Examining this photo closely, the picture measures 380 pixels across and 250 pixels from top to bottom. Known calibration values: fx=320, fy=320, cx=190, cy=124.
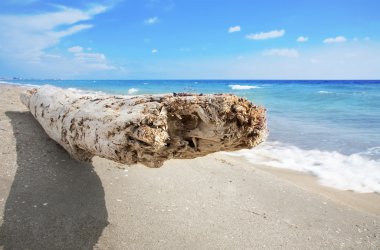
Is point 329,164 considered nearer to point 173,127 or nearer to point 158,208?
point 158,208

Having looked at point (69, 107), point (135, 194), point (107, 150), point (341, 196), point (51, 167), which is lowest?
point (341, 196)

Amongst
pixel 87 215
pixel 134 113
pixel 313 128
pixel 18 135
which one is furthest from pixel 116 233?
pixel 313 128

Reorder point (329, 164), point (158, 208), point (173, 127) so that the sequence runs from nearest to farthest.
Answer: point (173, 127), point (158, 208), point (329, 164)

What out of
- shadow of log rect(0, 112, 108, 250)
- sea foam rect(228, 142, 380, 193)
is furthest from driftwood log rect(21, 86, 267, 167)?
sea foam rect(228, 142, 380, 193)

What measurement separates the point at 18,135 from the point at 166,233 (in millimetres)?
2761

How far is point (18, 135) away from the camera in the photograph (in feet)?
14.5

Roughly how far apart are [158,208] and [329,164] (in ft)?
12.5

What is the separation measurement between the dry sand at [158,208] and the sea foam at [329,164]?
0.45m

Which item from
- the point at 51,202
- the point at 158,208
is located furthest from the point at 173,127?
the point at 51,202

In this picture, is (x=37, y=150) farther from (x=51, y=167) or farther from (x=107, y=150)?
(x=107, y=150)

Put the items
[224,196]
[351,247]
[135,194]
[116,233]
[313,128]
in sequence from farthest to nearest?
[313,128] → [224,196] → [135,194] → [351,247] → [116,233]

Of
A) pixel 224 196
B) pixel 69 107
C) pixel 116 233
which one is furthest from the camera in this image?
pixel 224 196

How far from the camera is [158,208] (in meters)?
3.34

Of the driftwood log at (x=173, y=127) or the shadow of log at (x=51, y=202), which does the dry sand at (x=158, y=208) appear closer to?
the shadow of log at (x=51, y=202)
